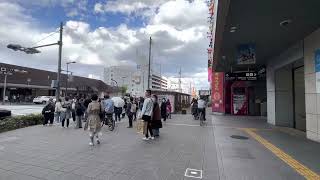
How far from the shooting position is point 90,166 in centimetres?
556

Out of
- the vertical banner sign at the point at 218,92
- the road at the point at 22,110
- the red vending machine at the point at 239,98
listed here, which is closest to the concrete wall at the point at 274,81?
the red vending machine at the point at 239,98

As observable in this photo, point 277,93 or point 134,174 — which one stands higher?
point 277,93

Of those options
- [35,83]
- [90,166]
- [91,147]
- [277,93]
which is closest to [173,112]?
[277,93]

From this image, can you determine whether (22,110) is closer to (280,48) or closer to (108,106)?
(108,106)

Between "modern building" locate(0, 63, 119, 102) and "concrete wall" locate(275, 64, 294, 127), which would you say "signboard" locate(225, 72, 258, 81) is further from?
"modern building" locate(0, 63, 119, 102)

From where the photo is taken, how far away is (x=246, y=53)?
11484 mm

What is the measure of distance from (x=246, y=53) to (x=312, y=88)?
10.2 feet

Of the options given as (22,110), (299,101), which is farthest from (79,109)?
(22,110)

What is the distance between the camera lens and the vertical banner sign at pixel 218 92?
24277 mm

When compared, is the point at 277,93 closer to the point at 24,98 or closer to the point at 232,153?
the point at 232,153

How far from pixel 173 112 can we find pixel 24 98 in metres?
36.7

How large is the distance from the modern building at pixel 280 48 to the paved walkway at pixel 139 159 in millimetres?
2888

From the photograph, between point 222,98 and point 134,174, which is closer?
point 134,174

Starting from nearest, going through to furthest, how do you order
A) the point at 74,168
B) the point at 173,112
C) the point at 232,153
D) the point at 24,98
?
the point at 74,168 < the point at 232,153 < the point at 173,112 < the point at 24,98
